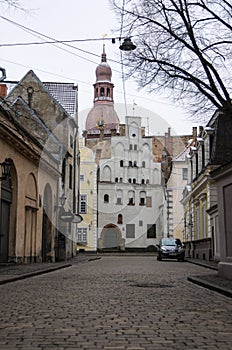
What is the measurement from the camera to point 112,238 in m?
63.0

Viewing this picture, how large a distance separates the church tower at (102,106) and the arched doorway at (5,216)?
63742 millimetres

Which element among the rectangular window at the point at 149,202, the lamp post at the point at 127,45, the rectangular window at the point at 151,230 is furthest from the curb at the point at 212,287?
the rectangular window at the point at 149,202

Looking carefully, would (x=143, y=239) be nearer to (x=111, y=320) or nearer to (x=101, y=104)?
(x=101, y=104)

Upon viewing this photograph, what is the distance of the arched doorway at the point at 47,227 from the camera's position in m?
28.6

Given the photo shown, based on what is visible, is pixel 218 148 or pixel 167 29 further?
pixel 218 148

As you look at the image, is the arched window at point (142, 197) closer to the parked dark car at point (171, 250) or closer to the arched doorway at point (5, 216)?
the parked dark car at point (171, 250)

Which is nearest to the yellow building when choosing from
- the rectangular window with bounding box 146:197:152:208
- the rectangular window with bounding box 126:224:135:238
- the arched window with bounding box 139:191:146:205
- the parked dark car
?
the rectangular window with bounding box 126:224:135:238

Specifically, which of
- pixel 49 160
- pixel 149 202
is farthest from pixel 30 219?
pixel 149 202

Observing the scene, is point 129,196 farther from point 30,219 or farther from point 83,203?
point 30,219

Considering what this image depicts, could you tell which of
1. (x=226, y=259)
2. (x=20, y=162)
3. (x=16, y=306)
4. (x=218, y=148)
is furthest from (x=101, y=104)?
(x=16, y=306)

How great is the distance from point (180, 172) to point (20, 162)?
33.9 metres

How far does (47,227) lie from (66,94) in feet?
47.2

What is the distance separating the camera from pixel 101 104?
293ft

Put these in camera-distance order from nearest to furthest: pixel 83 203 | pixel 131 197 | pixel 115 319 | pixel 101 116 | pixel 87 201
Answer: pixel 115 319 → pixel 87 201 → pixel 83 203 → pixel 131 197 → pixel 101 116
